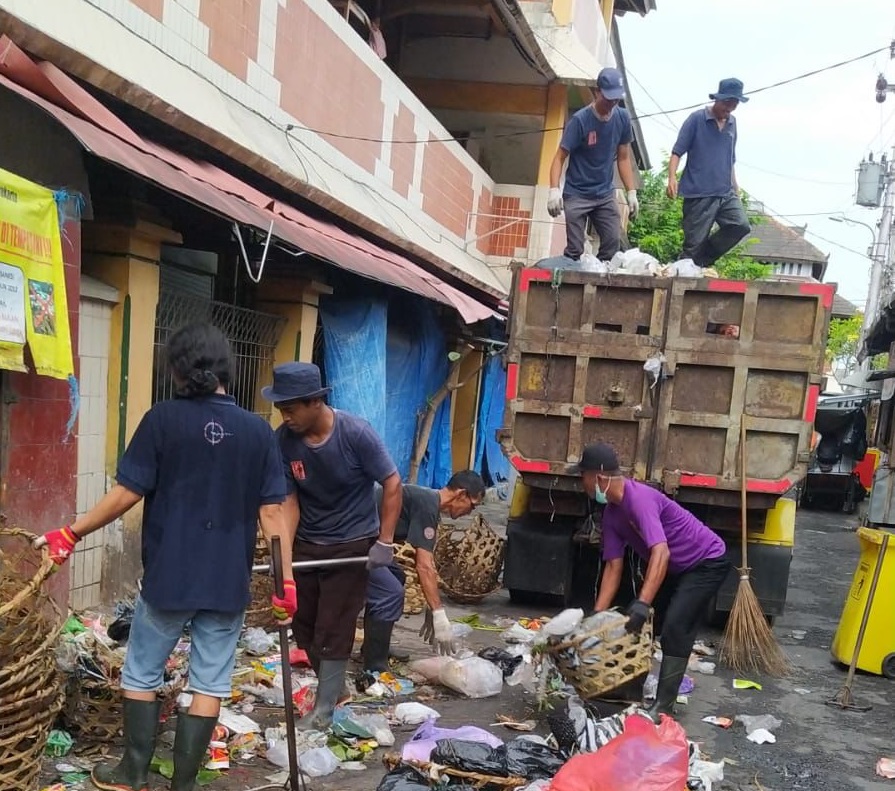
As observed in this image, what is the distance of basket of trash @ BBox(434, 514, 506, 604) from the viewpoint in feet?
22.5

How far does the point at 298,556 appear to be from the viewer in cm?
432

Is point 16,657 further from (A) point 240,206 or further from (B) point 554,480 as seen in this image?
(B) point 554,480

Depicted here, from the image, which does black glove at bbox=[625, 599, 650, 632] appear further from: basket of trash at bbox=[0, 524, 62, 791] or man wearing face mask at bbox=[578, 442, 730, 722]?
basket of trash at bbox=[0, 524, 62, 791]

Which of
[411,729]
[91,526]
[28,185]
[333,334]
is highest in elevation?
[28,185]

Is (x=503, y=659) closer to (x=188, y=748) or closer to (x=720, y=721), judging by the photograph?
(x=720, y=721)

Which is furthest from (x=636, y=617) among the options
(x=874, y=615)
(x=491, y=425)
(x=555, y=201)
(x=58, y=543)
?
(x=491, y=425)

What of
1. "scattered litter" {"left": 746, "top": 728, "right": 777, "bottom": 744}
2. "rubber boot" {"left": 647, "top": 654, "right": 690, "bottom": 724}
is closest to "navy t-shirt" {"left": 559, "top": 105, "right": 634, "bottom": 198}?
"rubber boot" {"left": 647, "top": 654, "right": 690, "bottom": 724}

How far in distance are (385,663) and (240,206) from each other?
2750 mm

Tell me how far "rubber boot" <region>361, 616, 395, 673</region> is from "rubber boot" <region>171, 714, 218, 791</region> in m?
1.75

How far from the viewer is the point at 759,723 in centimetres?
469

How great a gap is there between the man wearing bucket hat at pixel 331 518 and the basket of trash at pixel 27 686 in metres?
1.29

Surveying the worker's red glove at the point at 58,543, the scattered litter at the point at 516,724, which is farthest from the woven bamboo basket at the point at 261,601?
the worker's red glove at the point at 58,543

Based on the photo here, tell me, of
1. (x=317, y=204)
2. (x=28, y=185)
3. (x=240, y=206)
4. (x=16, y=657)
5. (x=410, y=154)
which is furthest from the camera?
(x=410, y=154)

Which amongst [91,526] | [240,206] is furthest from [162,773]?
[240,206]
